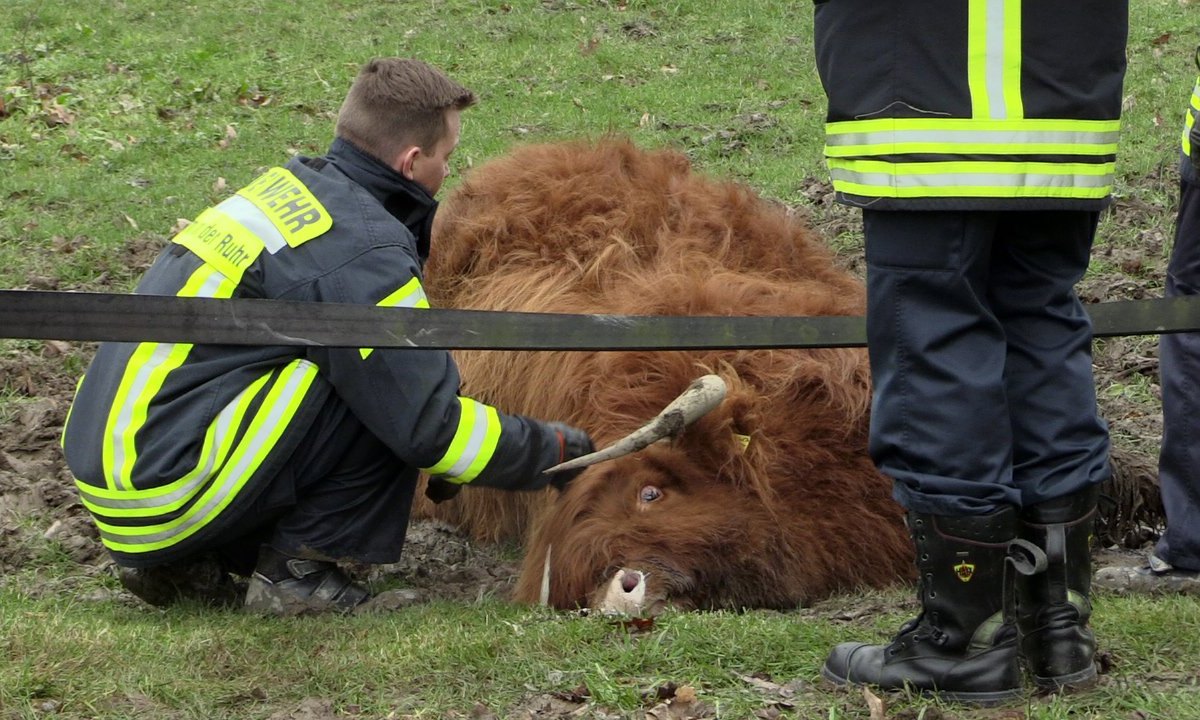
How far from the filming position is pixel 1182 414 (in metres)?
4.08

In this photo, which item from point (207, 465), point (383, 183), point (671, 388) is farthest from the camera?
point (671, 388)

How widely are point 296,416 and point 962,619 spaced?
2056 millimetres

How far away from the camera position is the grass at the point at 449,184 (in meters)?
2.97

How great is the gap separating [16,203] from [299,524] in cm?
497

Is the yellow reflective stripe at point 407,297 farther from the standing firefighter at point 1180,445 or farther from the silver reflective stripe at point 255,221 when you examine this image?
the standing firefighter at point 1180,445

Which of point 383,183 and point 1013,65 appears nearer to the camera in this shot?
point 1013,65

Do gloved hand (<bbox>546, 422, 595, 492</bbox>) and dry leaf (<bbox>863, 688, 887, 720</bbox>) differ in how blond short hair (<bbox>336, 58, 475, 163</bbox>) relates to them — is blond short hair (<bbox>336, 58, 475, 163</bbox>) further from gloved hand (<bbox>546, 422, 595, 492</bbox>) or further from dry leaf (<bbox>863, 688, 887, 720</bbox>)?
dry leaf (<bbox>863, 688, 887, 720</bbox>)

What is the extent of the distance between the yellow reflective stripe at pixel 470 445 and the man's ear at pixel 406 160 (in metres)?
0.77

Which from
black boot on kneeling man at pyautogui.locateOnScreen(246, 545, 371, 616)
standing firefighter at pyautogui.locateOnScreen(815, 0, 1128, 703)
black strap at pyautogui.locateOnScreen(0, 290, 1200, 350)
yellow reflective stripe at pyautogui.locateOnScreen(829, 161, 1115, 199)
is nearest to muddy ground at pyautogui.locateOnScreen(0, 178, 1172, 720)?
black boot on kneeling man at pyautogui.locateOnScreen(246, 545, 371, 616)

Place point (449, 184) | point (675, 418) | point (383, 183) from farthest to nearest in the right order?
point (449, 184) < point (383, 183) < point (675, 418)

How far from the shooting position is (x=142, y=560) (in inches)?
162

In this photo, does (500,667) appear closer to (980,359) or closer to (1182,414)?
(980,359)

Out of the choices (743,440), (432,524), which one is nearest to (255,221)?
(743,440)

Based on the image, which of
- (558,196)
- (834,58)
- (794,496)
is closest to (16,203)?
(558,196)
